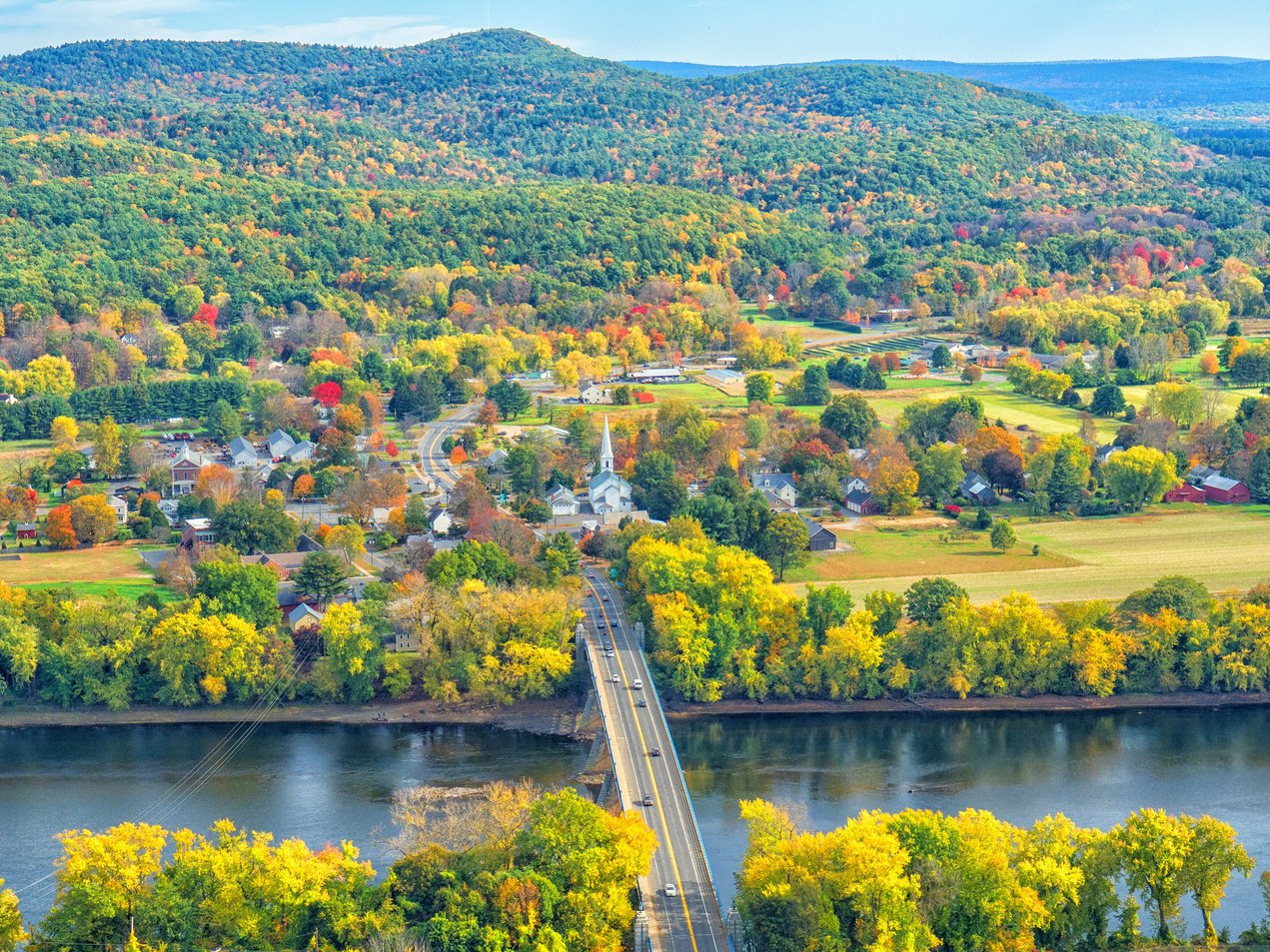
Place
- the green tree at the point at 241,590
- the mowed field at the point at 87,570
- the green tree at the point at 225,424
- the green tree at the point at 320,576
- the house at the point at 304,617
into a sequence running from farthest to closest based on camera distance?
the green tree at the point at 225,424
the mowed field at the point at 87,570
the green tree at the point at 320,576
the house at the point at 304,617
the green tree at the point at 241,590

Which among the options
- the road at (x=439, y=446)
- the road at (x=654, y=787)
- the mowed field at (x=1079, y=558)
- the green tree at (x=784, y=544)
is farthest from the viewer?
the road at (x=439, y=446)

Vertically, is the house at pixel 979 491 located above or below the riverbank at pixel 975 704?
above

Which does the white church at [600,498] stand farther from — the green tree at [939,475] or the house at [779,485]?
the green tree at [939,475]

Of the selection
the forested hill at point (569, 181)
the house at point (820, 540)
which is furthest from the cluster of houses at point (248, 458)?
the forested hill at point (569, 181)

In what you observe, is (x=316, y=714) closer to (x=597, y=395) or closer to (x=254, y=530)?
(x=254, y=530)

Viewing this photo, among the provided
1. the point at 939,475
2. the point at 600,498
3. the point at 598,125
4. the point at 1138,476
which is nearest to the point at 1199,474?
the point at 1138,476

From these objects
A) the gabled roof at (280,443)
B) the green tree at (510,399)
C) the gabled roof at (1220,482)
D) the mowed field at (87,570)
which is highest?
the green tree at (510,399)
